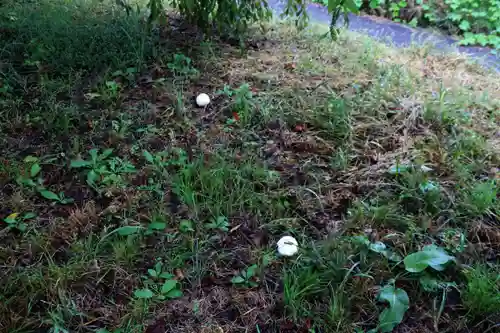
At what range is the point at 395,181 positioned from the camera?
2.36 m

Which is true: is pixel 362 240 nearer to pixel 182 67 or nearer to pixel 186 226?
pixel 186 226

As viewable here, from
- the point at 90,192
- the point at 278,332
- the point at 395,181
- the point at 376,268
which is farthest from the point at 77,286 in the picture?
the point at 395,181

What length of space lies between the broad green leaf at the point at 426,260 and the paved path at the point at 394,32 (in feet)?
9.78

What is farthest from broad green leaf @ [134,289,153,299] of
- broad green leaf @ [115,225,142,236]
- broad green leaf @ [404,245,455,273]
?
broad green leaf @ [404,245,455,273]

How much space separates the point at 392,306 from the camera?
69.7 inches

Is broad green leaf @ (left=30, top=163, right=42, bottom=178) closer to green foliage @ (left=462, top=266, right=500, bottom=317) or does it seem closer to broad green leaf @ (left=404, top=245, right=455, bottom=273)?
broad green leaf @ (left=404, top=245, right=455, bottom=273)

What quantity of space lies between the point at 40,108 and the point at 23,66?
61cm

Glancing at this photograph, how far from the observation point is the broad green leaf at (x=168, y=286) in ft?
6.03

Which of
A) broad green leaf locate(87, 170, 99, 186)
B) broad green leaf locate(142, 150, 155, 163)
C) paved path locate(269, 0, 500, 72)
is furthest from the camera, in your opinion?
paved path locate(269, 0, 500, 72)

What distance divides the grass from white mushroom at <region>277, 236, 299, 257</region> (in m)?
0.04

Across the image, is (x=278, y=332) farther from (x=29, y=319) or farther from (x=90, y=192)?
(x=90, y=192)

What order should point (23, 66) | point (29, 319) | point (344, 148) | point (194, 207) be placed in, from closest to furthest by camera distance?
point (29, 319), point (194, 207), point (344, 148), point (23, 66)

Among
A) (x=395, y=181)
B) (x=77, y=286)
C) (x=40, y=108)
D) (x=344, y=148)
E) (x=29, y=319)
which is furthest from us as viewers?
(x=40, y=108)

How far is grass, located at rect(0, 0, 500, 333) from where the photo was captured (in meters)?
1.81
